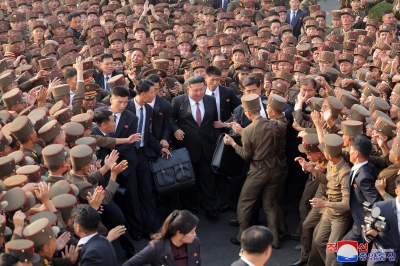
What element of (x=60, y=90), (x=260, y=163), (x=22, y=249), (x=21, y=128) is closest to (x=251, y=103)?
(x=260, y=163)

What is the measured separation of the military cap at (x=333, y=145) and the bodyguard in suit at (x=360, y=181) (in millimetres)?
184

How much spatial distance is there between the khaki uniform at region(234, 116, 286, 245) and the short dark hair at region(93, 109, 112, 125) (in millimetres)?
1617

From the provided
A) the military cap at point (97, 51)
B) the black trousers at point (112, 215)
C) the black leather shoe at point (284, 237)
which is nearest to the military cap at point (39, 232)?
the black trousers at point (112, 215)

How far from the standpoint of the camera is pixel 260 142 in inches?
339

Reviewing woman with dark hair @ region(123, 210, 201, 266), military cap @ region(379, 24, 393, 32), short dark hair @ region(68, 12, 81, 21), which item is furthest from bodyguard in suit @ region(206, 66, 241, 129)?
short dark hair @ region(68, 12, 81, 21)

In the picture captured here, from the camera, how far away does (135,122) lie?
9.04 meters

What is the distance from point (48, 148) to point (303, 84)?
11.8 ft

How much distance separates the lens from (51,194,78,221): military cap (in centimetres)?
645

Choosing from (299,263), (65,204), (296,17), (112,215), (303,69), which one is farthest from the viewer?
(296,17)

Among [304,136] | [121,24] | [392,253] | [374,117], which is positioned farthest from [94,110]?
[121,24]

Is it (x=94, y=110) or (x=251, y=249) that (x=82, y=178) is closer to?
(x=94, y=110)

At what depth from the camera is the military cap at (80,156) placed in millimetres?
7266

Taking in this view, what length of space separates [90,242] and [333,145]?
2834mm

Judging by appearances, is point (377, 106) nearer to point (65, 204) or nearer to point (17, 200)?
point (65, 204)
